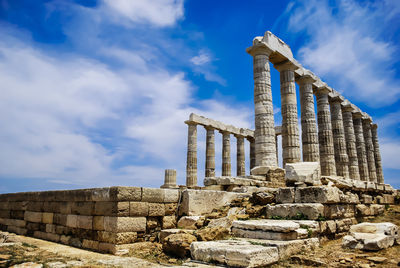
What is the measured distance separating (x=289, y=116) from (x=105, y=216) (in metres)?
13.0

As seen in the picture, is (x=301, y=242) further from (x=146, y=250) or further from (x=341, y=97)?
(x=341, y=97)

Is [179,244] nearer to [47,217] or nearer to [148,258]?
[148,258]

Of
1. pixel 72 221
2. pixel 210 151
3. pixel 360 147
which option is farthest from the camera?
pixel 210 151

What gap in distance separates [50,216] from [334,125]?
20.5 meters

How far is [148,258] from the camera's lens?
19.2 feet

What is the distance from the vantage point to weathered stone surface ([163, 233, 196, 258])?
5.63 metres

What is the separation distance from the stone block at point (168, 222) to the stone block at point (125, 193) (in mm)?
1002

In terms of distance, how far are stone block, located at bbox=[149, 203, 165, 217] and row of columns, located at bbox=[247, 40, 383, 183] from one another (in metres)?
9.02

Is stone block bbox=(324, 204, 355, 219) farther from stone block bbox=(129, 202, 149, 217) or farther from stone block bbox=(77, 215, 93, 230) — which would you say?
stone block bbox=(77, 215, 93, 230)

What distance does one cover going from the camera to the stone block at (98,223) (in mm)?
6732

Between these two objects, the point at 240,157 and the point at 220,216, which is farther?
the point at 240,157

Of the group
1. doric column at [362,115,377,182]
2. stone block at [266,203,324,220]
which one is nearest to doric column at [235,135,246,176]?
doric column at [362,115,377,182]

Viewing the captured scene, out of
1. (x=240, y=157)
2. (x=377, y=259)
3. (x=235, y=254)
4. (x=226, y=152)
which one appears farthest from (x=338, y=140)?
(x=235, y=254)

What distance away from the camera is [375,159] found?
98.9 feet
